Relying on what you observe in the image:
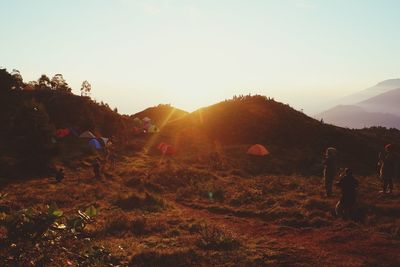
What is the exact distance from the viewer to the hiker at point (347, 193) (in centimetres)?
1550

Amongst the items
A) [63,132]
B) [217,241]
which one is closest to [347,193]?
[217,241]

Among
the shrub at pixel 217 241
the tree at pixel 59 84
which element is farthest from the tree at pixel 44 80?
the shrub at pixel 217 241

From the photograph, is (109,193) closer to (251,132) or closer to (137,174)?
(137,174)

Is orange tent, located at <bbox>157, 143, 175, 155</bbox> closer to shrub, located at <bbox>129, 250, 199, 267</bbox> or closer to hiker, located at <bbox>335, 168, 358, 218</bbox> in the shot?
hiker, located at <bbox>335, 168, 358, 218</bbox>

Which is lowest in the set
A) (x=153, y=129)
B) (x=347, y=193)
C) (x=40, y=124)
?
(x=347, y=193)

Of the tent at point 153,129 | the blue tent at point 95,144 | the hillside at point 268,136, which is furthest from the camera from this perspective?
the tent at point 153,129

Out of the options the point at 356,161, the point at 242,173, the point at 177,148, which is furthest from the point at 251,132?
the point at 242,173

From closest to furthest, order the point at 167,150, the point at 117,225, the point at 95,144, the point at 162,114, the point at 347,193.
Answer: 1. the point at 117,225
2. the point at 347,193
3. the point at 95,144
4. the point at 167,150
5. the point at 162,114

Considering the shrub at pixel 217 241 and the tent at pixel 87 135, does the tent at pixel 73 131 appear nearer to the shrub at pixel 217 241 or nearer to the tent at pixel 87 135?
the tent at pixel 87 135

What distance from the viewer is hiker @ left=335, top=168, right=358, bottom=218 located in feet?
50.9

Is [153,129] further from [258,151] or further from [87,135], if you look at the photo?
[258,151]

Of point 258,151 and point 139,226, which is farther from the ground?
point 258,151

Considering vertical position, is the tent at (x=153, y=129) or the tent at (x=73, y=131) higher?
the tent at (x=153, y=129)

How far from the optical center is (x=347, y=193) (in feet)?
51.0
